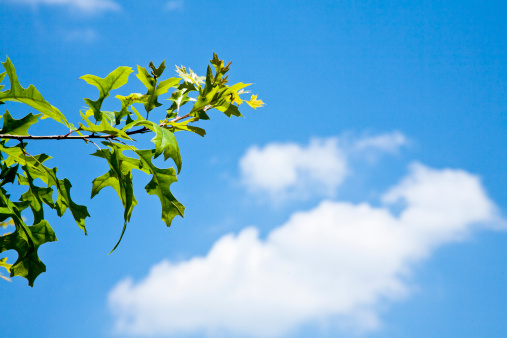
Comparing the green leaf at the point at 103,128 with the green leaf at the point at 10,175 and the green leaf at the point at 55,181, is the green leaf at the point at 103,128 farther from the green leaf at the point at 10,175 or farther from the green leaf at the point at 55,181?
the green leaf at the point at 10,175

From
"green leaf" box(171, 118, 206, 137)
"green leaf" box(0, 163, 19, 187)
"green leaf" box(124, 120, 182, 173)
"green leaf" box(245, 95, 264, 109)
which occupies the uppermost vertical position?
"green leaf" box(245, 95, 264, 109)

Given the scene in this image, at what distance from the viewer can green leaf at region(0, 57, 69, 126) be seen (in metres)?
2.20

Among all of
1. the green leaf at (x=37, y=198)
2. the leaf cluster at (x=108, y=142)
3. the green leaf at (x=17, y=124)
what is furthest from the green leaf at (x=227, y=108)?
the green leaf at (x=37, y=198)

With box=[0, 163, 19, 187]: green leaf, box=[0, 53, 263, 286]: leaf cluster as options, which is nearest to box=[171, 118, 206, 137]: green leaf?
box=[0, 53, 263, 286]: leaf cluster

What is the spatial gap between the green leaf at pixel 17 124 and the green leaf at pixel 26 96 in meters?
0.10

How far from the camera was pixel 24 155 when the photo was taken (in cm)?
249

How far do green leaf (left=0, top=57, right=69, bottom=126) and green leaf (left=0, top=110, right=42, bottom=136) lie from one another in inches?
4.0

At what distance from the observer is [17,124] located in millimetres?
2312

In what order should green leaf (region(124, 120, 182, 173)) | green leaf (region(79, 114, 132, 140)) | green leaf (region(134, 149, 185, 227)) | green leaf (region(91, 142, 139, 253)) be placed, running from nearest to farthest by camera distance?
green leaf (region(124, 120, 182, 173))
green leaf (region(79, 114, 132, 140))
green leaf (region(91, 142, 139, 253))
green leaf (region(134, 149, 185, 227))

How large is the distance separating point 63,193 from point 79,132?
1.83ft

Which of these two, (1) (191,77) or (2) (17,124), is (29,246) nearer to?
(2) (17,124)

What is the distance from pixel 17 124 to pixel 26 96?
0.63ft

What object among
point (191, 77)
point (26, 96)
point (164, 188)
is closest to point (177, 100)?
Result: point (191, 77)

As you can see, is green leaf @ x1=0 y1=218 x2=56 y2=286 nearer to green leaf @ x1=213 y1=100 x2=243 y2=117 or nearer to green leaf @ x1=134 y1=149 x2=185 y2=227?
green leaf @ x1=134 y1=149 x2=185 y2=227
